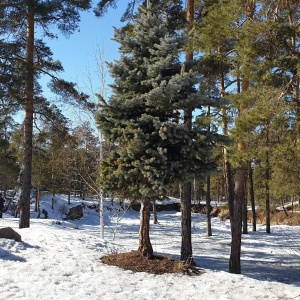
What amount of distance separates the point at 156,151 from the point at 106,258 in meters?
2.78

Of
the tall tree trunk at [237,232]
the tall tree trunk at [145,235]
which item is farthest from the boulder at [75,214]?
the tall tree trunk at [145,235]

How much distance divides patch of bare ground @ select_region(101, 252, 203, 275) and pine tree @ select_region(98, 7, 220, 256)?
0.36m

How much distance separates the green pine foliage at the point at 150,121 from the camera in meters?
6.86

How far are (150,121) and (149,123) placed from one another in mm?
65

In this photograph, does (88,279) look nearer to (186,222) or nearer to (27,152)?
(186,222)

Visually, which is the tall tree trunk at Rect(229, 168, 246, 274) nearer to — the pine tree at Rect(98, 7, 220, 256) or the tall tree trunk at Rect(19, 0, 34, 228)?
the pine tree at Rect(98, 7, 220, 256)

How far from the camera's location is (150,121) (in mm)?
7285

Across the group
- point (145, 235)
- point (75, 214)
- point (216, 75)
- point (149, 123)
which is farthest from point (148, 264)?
point (75, 214)

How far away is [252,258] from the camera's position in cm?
1266

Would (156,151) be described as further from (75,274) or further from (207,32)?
(207,32)

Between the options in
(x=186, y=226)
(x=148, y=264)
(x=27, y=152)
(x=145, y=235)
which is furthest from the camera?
(x=27, y=152)

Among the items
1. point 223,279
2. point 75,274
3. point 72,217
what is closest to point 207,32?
point 223,279

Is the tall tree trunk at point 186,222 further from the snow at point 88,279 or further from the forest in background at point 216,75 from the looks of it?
the snow at point 88,279

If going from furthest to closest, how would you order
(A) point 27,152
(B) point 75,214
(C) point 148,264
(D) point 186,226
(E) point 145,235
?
(B) point 75,214 < (A) point 27,152 < (D) point 186,226 < (E) point 145,235 < (C) point 148,264
